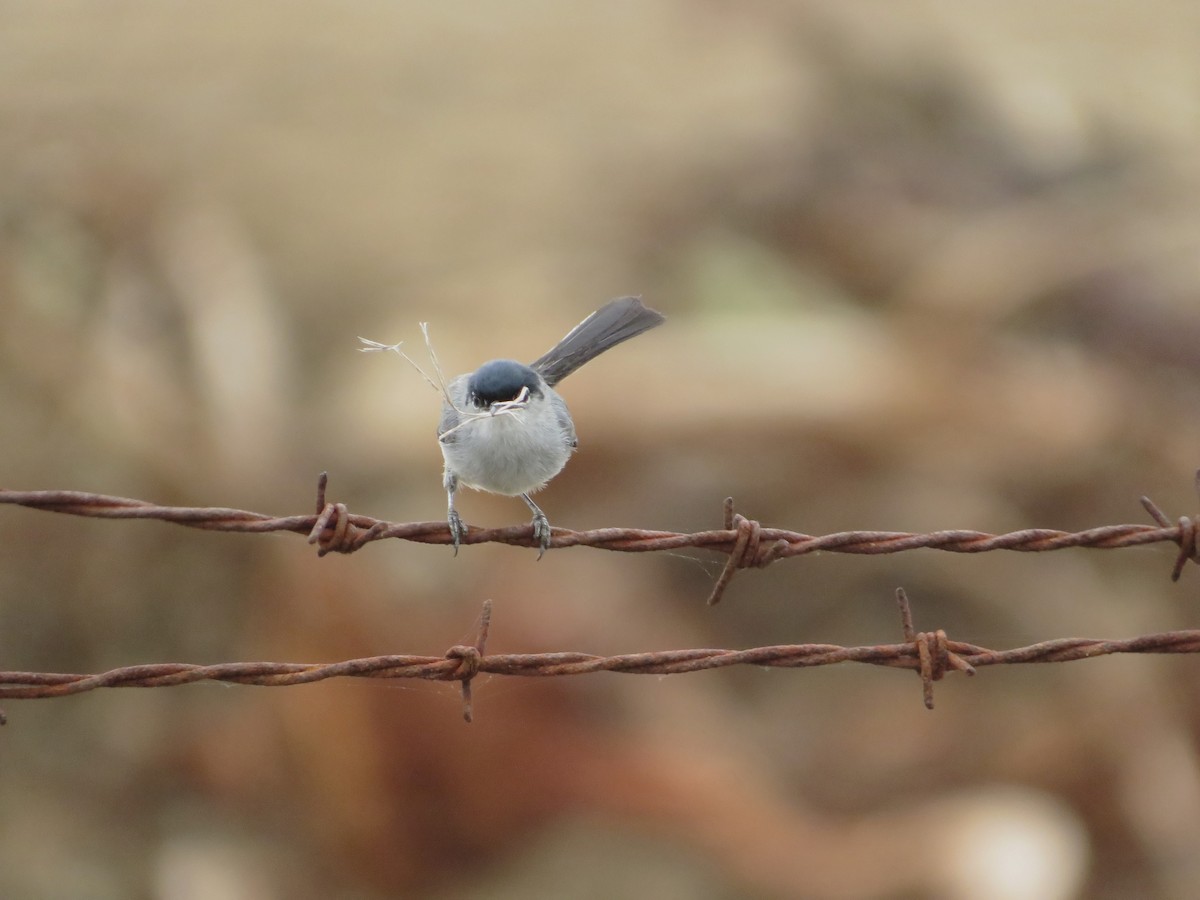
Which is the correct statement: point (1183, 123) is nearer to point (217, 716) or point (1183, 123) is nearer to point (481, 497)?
point (481, 497)

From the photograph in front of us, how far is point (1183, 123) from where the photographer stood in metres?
15.3

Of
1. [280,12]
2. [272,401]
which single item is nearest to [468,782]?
[272,401]

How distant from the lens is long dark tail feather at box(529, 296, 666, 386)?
4.81 m

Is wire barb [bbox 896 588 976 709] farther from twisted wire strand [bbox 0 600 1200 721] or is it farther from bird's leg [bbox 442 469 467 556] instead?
bird's leg [bbox 442 469 467 556]

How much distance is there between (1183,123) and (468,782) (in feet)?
40.7

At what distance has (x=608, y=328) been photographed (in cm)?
484

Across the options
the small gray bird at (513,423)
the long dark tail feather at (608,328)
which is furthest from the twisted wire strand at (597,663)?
the long dark tail feather at (608,328)

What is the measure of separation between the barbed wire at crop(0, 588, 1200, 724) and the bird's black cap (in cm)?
136

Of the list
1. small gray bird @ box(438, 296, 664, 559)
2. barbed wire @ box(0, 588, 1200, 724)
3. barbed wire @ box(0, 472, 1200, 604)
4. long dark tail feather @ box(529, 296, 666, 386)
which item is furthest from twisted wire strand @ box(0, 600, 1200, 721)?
long dark tail feather @ box(529, 296, 666, 386)

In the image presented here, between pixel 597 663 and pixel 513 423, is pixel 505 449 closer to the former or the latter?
pixel 513 423

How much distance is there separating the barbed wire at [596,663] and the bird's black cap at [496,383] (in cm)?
136

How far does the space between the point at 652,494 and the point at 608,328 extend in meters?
6.37

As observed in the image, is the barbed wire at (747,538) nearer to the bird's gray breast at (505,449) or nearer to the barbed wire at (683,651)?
the barbed wire at (683,651)

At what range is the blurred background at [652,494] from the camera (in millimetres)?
8703
